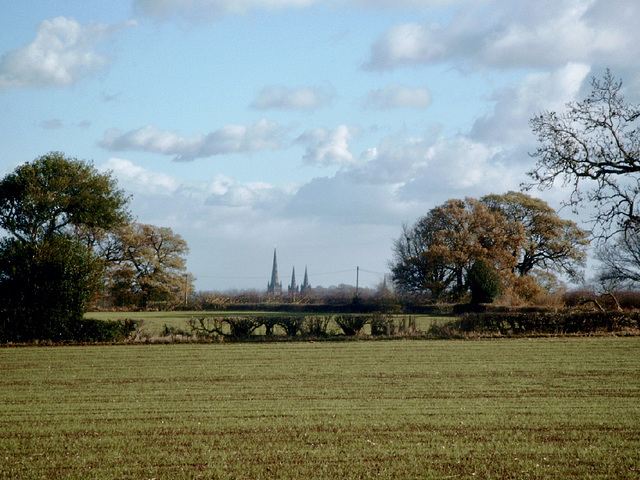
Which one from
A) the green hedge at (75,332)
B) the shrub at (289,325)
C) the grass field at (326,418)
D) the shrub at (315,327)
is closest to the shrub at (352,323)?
the shrub at (315,327)

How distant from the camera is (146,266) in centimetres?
6234

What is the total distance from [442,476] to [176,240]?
199 feet

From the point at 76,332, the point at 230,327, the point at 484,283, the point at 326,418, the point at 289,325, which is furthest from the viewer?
the point at 484,283

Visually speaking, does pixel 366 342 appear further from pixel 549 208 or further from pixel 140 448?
pixel 549 208

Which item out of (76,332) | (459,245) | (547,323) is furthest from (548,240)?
(76,332)

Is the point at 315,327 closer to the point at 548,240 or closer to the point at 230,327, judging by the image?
the point at 230,327

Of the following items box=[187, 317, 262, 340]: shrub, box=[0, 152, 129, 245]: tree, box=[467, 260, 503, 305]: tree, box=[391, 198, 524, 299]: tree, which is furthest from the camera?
box=[391, 198, 524, 299]: tree

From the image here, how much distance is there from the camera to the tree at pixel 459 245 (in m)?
50.8

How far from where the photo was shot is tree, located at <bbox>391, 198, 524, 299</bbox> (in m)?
Result: 50.8

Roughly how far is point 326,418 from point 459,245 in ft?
144

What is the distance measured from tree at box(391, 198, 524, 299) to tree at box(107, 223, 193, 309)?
25.8m

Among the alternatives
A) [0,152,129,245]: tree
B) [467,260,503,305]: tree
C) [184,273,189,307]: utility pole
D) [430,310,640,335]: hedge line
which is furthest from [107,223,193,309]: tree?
[430,310,640,335]: hedge line

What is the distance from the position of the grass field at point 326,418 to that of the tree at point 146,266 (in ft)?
141

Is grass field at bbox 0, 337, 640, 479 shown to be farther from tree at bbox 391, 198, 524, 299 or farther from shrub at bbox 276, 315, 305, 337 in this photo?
tree at bbox 391, 198, 524, 299
